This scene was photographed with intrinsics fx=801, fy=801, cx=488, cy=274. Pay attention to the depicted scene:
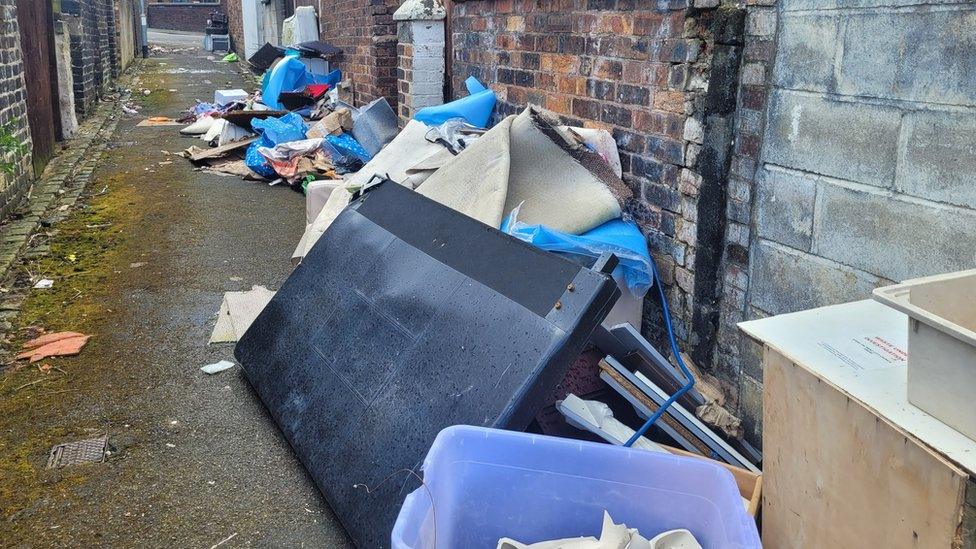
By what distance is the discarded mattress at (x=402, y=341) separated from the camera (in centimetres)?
238

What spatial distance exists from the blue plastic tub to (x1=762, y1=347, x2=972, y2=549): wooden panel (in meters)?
0.21

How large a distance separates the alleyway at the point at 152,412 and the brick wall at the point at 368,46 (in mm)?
2584

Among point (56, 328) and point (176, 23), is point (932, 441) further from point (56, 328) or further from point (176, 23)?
point (176, 23)

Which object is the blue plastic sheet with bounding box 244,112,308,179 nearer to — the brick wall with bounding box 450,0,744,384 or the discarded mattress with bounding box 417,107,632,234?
the brick wall with bounding box 450,0,744,384

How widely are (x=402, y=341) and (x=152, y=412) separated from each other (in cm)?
130

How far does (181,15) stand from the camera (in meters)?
36.2

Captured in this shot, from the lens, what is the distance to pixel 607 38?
388 cm

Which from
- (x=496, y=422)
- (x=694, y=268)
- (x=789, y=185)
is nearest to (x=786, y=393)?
(x=496, y=422)

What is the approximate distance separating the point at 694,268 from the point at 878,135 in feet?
3.31

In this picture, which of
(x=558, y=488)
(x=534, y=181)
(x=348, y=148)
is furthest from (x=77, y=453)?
(x=348, y=148)

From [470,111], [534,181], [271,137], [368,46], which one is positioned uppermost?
[368,46]

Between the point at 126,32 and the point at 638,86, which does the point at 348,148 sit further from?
the point at 126,32

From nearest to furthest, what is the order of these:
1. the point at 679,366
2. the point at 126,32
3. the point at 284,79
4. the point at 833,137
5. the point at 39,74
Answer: the point at 833,137 < the point at 679,366 < the point at 39,74 < the point at 284,79 < the point at 126,32

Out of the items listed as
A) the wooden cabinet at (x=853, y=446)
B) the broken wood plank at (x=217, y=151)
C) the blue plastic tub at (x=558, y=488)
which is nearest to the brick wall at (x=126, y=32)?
the broken wood plank at (x=217, y=151)
